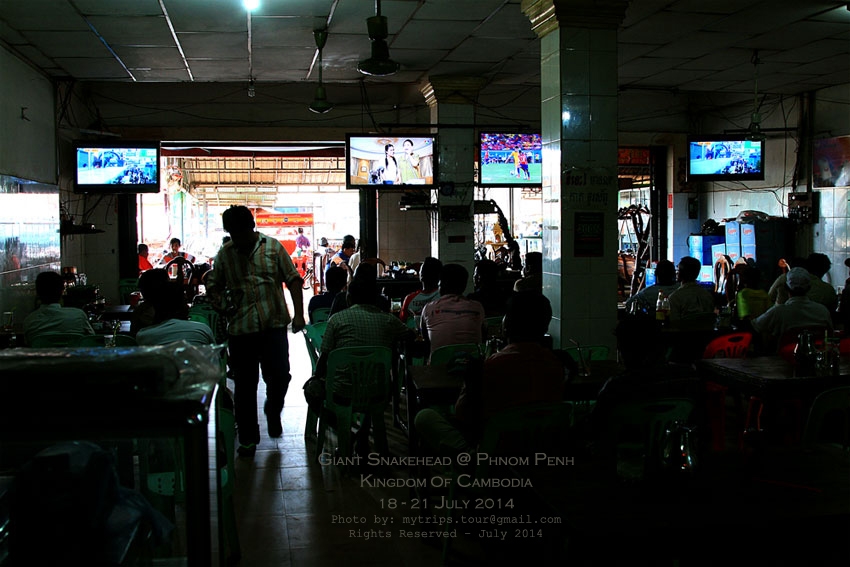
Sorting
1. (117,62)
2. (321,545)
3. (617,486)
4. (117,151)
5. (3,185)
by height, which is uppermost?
(117,62)

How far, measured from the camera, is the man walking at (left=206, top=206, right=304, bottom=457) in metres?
4.96

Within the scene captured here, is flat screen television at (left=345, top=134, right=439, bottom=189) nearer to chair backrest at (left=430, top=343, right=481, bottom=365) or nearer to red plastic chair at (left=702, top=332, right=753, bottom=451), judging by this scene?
chair backrest at (left=430, top=343, right=481, bottom=365)

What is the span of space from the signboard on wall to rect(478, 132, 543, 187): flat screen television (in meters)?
3.29

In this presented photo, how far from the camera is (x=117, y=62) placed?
28.0 ft

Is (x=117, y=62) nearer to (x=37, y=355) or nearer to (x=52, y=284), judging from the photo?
(x=52, y=284)

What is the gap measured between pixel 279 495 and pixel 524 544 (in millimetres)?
1778

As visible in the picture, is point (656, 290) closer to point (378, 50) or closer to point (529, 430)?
point (378, 50)

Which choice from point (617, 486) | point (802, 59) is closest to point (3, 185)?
point (617, 486)

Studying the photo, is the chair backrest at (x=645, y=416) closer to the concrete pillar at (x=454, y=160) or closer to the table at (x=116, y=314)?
the table at (x=116, y=314)

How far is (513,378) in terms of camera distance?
3062mm

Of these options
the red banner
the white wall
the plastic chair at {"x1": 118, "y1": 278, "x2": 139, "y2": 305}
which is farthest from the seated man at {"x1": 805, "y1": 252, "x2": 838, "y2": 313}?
the red banner

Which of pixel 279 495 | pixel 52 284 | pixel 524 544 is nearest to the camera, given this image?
pixel 524 544

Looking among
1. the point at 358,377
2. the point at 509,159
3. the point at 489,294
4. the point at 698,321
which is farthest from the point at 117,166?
the point at 698,321

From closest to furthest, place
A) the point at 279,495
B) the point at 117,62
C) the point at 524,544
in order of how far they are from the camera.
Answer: the point at 524,544
the point at 279,495
the point at 117,62
